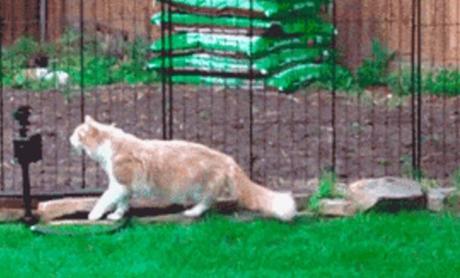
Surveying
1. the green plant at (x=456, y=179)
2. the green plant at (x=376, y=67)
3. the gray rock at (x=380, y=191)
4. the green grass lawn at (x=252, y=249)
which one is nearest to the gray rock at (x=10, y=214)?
the green grass lawn at (x=252, y=249)

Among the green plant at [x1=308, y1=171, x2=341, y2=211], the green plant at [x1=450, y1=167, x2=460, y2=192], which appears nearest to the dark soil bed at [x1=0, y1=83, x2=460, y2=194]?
the green plant at [x1=450, y1=167, x2=460, y2=192]

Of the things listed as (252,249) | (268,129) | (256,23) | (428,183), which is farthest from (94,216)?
(256,23)

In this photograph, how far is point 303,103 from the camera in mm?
12164

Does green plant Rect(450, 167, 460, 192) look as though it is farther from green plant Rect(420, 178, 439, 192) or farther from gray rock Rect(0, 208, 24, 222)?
gray rock Rect(0, 208, 24, 222)

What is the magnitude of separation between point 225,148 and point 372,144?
Answer: 1.03 meters

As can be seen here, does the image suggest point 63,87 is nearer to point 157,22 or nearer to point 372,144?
point 157,22

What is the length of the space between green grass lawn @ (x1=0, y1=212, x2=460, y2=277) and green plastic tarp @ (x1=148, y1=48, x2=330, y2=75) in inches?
189

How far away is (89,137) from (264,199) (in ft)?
3.43

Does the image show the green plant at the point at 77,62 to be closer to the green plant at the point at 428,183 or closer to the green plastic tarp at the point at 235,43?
the green plastic tarp at the point at 235,43

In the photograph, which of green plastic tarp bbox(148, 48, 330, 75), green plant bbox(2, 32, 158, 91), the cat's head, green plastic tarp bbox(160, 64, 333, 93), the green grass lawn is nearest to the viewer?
the green grass lawn

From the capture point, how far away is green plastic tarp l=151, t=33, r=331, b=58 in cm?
1365

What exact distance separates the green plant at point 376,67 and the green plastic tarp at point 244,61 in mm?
372

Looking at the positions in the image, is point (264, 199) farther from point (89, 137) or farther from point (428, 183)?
point (428, 183)

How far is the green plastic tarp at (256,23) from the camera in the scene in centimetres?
1377
